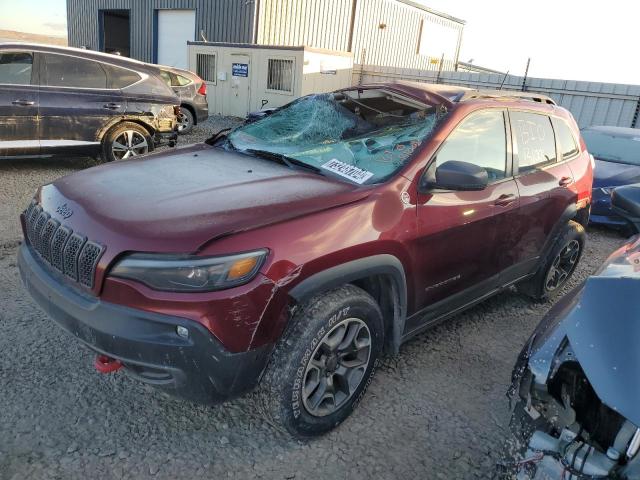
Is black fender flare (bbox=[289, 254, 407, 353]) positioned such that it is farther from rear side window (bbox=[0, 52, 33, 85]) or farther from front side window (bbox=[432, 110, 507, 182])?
rear side window (bbox=[0, 52, 33, 85])

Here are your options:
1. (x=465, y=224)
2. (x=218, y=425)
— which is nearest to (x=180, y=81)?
(x=465, y=224)

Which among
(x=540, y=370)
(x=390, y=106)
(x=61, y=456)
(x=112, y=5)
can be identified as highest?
(x=112, y=5)

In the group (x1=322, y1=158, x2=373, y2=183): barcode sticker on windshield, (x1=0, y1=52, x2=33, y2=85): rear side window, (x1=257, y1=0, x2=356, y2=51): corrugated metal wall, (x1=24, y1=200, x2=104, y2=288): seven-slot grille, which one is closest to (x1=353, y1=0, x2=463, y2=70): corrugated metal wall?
(x1=257, y1=0, x2=356, y2=51): corrugated metal wall

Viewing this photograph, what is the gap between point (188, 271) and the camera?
6.60 feet

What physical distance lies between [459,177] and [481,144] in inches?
27.5

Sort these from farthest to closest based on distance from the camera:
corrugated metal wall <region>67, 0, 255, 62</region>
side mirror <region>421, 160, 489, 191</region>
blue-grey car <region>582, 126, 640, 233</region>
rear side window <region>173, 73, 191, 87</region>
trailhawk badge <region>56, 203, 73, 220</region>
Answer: corrugated metal wall <region>67, 0, 255, 62</region> → rear side window <region>173, 73, 191, 87</region> → blue-grey car <region>582, 126, 640, 233</region> → side mirror <region>421, 160, 489, 191</region> → trailhawk badge <region>56, 203, 73, 220</region>

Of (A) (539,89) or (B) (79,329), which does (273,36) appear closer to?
(A) (539,89)

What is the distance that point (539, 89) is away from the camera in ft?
44.7

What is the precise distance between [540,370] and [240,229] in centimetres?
126

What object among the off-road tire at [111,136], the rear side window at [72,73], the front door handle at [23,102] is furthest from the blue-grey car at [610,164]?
the front door handle at [23,102]

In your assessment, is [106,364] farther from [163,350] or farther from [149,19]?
[149,19]

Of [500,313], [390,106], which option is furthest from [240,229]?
[500,313]

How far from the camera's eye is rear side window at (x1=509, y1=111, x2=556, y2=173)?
3.53 meters

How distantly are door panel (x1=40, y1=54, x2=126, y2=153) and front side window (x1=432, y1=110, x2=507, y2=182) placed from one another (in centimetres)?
580
